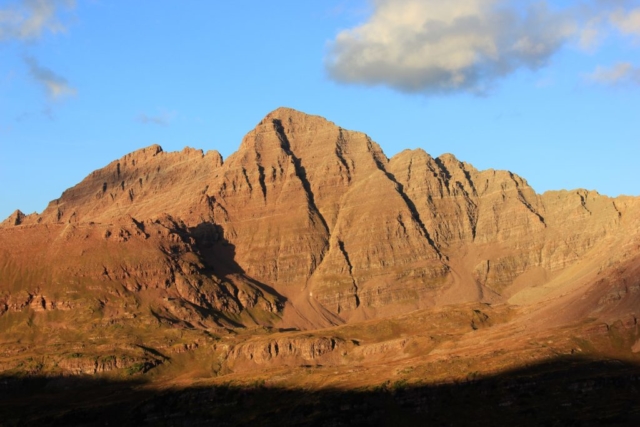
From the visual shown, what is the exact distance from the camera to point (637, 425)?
197 meters
